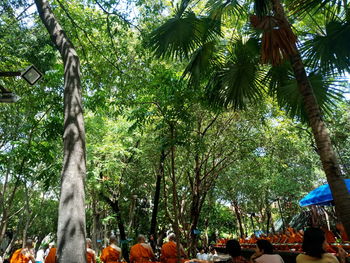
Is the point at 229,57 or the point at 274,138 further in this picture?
the point at 274,138

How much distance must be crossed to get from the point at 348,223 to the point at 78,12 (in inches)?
334

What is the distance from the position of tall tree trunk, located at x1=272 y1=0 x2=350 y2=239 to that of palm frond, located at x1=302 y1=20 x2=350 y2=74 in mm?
1379

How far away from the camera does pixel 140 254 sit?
7922 millimetres

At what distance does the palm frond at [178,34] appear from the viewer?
249 inches

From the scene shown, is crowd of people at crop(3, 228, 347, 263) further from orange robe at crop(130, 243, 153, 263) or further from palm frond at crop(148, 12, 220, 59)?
palm frond at crop(148, 12, 220, 59)

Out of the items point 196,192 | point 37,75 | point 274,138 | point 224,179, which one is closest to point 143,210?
point 224,179

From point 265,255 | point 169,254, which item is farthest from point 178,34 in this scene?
point 169,254

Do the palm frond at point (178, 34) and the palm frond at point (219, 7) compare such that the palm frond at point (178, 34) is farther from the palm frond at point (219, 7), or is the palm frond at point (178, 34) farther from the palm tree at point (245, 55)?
the palm frond at point (219, 7)

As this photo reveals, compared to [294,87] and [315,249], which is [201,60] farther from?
[315,249]

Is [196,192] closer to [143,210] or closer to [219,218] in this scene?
[143,210]

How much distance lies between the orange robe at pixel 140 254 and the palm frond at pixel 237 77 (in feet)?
14.7

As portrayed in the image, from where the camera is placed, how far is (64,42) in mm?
4168

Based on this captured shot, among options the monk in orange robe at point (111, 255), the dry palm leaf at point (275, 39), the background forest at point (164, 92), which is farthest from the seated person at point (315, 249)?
the monk in orange robe at point (111, 255)

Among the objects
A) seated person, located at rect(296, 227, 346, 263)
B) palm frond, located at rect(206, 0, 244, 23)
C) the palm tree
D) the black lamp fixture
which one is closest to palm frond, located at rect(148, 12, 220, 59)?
the palm tree
